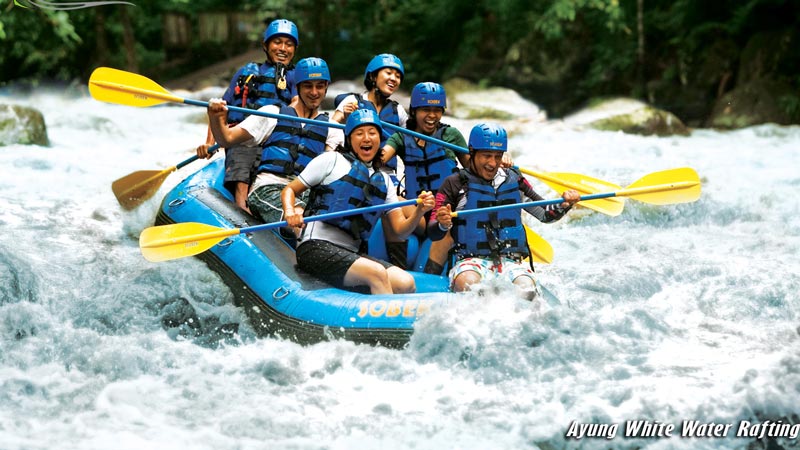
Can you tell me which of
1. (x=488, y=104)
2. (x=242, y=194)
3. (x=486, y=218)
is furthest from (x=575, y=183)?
(x=488, y=104)

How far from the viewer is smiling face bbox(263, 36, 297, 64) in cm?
592

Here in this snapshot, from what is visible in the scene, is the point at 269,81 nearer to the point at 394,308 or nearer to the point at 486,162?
the point at 486,162

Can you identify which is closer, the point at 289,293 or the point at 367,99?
the point at 289,293

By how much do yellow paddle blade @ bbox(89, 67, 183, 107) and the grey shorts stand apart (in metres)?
0.78

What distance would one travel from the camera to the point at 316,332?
4512mm

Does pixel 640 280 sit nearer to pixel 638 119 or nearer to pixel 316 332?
pixel 316 332

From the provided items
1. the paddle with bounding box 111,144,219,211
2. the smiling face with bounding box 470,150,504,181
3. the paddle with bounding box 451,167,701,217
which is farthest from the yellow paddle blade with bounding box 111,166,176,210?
the paddle with bounding box 451,167,701,217

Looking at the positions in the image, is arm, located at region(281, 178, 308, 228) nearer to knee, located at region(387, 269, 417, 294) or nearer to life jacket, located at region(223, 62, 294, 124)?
knee, located at region(387, 269, 417, 294)

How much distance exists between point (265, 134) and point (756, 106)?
818 centimetres

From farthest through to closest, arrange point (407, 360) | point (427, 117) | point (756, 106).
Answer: point (756, 106) < point (427, 117) < point (407, 360)

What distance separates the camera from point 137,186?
6.74m

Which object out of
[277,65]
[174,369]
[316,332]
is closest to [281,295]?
[316,332]

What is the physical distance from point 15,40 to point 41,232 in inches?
362

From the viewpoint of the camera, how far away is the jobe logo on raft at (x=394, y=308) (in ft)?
14.3
